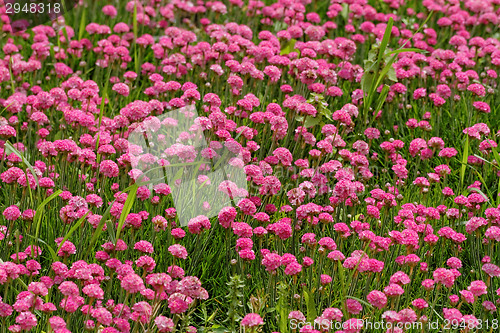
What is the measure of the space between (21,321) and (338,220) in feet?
7.07

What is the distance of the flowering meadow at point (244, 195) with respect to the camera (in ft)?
11.1

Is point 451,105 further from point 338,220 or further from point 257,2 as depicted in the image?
point 257,2

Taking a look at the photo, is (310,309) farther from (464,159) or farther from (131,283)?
(464,159)

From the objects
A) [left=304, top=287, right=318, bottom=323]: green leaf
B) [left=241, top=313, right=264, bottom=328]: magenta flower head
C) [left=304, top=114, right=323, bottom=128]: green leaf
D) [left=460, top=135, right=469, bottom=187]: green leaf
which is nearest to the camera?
[left=241, top=313, right=264, bottom=328]: magenta flower head

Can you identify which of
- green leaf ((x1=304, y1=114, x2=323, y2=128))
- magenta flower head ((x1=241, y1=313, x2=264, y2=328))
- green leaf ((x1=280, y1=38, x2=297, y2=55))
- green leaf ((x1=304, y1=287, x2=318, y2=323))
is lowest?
green leaf ((x1=304, y1=287, x2=318, y2=323))

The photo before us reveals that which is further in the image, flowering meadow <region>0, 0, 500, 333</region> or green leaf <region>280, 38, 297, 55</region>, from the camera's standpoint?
green leaf <region>280, 38, 297, 55</region>

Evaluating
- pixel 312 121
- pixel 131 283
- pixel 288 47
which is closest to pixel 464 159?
pixel 312 121

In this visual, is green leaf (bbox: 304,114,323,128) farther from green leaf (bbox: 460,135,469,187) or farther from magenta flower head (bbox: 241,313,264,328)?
magenta flower head (bbox: 241,313,264,328)

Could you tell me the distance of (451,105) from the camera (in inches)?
218

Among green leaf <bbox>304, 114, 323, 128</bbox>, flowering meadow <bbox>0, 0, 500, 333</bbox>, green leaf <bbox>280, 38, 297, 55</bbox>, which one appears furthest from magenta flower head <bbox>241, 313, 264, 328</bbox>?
green leaf <bbox>280, 38, 297, 55</bbox>

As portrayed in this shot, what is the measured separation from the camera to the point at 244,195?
154 inches

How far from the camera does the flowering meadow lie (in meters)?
3.40

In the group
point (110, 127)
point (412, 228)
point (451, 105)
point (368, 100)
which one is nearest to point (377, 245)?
point (412, 228)

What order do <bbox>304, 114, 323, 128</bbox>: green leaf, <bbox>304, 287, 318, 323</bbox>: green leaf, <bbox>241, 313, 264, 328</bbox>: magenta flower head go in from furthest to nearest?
<bbox>304, 114, 323, 128</bbox>: green leaf → <bbox>304, 287, 318, 323</bbox>: green leaf → <bbox>241, 313, 264, 328</bbox>: magenta flower head
